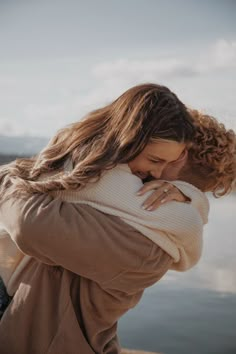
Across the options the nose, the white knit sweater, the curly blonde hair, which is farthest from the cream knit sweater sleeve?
the curly blonde hair

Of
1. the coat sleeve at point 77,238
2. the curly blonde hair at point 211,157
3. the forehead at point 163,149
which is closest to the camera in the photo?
the coat sleeve at point 77,238

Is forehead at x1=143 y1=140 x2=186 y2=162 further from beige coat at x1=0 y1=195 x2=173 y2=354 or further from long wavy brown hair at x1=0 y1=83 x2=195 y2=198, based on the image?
beige coat at x1=0 y1=195 x2=173 y2=354

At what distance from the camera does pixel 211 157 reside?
2639 millimetres

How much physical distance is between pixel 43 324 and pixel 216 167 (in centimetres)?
78

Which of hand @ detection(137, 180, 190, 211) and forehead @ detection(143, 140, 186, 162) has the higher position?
forehead @ detection(143, 140, 186, 162)

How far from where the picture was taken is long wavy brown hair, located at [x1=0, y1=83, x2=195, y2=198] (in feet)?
7.72

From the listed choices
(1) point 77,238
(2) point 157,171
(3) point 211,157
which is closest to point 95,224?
(1) point 77,238

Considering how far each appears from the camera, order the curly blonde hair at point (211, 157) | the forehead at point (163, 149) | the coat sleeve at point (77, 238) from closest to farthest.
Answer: the coat sleeve at point (77, 238) → the forehead at point (163, 149) → the curly blonde hair at point (211, 157)

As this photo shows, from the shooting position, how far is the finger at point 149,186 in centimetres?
236

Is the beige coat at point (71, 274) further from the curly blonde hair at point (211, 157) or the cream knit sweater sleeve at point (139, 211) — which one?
the curly blonde hair at point (211, 157)

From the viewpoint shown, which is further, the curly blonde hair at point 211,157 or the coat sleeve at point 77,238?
the curly blonde hair at point 211,157

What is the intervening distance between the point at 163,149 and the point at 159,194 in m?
0.17

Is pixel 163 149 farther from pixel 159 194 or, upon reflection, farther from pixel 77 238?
pixel 77 238

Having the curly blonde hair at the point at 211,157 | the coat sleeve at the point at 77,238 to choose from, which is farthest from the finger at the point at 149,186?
the curly blonde hair at the point at 211,157
